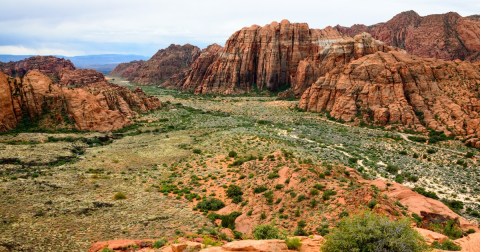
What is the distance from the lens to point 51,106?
1902 inches

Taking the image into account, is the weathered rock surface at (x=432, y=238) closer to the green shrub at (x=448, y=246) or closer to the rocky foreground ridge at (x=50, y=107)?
the green shrub at (x=448, y=246)

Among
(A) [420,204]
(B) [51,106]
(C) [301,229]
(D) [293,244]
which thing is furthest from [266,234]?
(B) [51,106]

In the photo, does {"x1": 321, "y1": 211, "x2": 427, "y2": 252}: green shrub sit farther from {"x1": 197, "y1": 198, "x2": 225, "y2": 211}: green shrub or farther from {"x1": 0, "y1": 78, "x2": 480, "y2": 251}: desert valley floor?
{"x1": 197, "y1": 198, "x2": 225, "y2": 211}: green shrub

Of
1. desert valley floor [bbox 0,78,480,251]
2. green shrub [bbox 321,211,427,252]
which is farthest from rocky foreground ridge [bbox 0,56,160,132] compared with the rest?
Result: green shrub [bbox 321,211,427,252]

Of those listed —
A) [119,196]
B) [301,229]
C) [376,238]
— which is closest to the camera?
[376,238]

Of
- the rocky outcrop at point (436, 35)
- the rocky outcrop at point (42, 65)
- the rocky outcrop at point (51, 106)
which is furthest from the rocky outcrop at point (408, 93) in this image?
the rocky outcrop at point (42, 65)

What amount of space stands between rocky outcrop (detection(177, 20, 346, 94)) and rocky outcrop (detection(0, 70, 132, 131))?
70437mm

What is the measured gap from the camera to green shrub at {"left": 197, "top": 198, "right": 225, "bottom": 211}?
2278 cm

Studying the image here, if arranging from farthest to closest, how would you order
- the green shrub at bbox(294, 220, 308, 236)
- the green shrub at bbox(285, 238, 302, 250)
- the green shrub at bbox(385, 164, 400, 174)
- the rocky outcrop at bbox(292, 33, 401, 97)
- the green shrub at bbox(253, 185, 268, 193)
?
1. the rocky outcrop at bbox(292, 33, 401, 97)
2. the green shrub at bbox(385, 164, 400, 174)
3. the green shrub at bbox(253, 185, 268, 193)
4. the green shrub at bbox(294, 220, 308, 236)
5. the green shrub at bbox(285, 238, 302, 250)

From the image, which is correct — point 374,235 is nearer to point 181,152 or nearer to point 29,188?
point 29,188

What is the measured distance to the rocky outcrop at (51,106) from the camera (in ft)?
150

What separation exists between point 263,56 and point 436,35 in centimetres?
8532

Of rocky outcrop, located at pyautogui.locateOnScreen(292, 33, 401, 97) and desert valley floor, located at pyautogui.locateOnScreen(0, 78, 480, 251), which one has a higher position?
rocky outcrop, located at pyautogui.locateOnScreen(292, 33, 401, 97)

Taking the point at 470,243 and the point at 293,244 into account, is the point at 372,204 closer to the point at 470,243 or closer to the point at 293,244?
the point at 470,243
